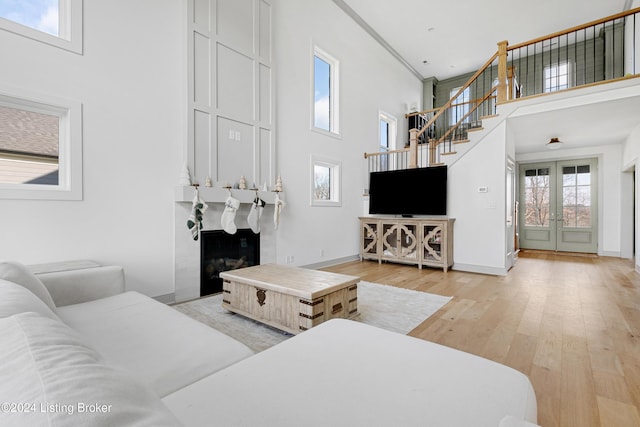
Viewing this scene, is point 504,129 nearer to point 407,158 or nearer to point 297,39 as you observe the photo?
point 407,158

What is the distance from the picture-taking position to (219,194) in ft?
12.5

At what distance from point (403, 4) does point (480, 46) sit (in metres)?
2.92

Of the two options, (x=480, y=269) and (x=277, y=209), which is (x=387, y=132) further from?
(x=277, y=209)

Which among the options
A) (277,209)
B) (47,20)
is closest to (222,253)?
(277,209)

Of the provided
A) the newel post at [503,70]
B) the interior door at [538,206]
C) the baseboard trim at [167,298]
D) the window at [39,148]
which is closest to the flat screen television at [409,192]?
the newel post at [503,70]

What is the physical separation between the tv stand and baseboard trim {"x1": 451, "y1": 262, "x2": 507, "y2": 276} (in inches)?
5.8

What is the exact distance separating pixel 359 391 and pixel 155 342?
41.5 inches

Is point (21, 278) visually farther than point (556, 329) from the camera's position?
No

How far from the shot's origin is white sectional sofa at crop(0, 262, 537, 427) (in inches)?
17.9

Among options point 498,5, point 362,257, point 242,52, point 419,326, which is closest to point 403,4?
point 498,5

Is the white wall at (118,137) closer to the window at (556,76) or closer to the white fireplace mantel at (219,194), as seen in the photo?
the white fireplace mantel at (219,194)

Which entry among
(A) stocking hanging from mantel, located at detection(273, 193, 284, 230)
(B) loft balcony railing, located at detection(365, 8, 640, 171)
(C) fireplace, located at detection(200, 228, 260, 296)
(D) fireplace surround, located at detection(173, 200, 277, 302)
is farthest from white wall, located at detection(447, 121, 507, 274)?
(D) fireplace surround, located at detection(173, 200, 277, 302)

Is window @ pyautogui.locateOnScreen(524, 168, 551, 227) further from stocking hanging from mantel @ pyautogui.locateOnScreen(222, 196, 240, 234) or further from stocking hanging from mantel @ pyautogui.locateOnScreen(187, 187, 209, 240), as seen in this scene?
stocking hanging from mantel @ pyautogui.locateOnScreen(187, 187, 209, 240)

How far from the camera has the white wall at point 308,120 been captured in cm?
491
